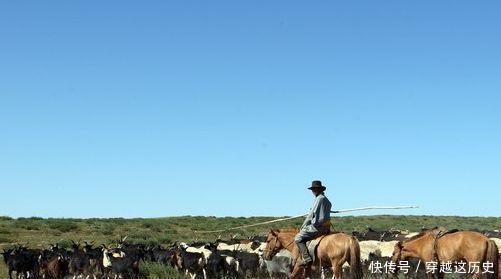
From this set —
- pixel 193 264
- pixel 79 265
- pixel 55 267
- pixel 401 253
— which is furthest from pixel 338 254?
pixel 55 267

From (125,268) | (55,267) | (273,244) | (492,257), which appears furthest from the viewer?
(55,267)

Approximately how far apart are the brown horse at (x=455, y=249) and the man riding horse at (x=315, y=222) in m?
2.45

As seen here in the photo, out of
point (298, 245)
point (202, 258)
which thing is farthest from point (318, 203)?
point (202, 258)

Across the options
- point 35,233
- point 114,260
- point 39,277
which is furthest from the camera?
point 35,233

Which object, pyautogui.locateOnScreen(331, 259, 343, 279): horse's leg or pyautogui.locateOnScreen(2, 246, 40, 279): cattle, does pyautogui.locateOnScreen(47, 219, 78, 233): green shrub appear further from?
pyautogui.locateOnScreen(331, 259, 343, 279): horse's leg

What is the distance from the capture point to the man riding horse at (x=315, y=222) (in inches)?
531

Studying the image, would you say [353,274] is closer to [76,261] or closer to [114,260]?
[114,260]

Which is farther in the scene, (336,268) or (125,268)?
(125,268)

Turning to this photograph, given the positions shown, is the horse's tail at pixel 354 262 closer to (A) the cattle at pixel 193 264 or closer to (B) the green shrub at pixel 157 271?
(A) the cattle at pixel 193 264

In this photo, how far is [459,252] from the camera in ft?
44.1

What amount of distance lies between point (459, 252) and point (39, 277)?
12518 millimetres

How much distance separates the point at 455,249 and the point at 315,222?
9.83 ft

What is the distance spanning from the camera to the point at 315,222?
531 inches

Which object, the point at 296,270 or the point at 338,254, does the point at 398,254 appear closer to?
the point at 338,254
